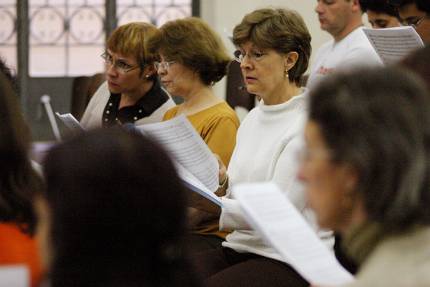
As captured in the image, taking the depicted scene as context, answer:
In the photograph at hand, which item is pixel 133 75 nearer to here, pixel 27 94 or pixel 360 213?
pixel 360 213

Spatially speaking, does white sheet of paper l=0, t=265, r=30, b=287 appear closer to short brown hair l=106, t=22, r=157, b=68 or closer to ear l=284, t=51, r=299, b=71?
ear l=284, t=51, r=299, b=71

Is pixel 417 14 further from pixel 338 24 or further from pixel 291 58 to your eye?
pixel 338 24

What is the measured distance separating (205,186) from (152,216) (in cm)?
170

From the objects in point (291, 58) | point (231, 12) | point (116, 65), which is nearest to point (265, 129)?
point (291, 58)

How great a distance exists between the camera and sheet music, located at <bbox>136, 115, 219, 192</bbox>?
2915 millimetres

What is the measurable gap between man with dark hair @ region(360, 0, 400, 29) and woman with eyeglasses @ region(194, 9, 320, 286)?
2.54 ft

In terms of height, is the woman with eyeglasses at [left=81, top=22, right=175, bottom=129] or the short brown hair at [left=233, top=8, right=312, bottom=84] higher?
the short brown hair at [left=233, top=8, right=312, bottom=84]

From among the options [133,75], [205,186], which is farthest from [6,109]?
[133,75]

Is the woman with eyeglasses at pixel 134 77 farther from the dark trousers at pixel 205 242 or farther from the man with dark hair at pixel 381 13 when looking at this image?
the man with dark hair at pixel 381 13

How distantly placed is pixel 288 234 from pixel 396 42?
1.21 meters

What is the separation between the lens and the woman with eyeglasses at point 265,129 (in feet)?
9.72

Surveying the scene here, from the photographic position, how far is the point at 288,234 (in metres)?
1.88

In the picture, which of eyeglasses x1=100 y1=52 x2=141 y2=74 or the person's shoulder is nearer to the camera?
the person's shoulder

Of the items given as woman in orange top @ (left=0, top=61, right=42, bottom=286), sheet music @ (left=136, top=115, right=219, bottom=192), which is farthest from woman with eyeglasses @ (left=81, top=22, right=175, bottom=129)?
woman in orange top @ (left=0, top=61, right=42, bottom=286)
